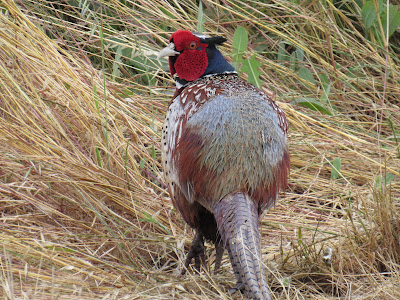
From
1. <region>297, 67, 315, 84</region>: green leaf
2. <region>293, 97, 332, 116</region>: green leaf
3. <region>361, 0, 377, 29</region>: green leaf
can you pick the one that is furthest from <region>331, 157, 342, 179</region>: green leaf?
<region>361, 0, 377, 29</region>: green leaf

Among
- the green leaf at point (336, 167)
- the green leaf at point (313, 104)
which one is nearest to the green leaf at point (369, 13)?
the green leaf at point (313, 104)

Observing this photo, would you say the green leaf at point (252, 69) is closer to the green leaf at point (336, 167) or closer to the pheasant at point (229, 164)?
the green leaf at point (336, 167)

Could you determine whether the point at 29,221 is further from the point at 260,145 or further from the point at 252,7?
the point at 252,7

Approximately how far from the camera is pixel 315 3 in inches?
178

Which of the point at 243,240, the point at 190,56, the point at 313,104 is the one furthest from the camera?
the point at 313,104

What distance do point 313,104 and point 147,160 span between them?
1227mm

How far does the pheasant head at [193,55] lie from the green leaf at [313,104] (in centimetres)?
115

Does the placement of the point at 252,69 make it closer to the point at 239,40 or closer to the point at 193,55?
the point at 239,40

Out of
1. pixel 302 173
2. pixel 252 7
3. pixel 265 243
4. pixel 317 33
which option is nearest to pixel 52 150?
pixel 265 243

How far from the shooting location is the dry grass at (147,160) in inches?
108

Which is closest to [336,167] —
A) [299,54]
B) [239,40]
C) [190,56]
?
[239,40]

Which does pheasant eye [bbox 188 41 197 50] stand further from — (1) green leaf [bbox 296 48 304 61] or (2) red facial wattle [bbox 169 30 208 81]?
(1) green leaf [bbox 296 48 304 61]

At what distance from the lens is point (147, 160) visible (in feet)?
12.2

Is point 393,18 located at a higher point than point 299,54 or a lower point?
higher
